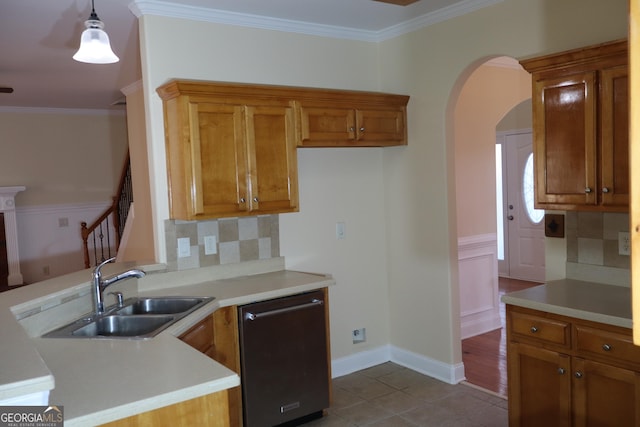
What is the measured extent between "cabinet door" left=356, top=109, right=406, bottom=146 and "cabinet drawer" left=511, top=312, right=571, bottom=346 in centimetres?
164

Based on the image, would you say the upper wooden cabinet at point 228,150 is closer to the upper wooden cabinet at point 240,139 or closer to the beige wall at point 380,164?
the upper wooden cabinet at point 240,139

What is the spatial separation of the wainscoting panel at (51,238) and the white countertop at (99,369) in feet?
18.0

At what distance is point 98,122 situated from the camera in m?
8.00

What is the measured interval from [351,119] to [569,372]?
2.10 m

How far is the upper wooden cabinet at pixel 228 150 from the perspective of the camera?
3107 millimetres

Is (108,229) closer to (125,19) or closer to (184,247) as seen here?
(125,19)

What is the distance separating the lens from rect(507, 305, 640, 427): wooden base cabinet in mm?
2338

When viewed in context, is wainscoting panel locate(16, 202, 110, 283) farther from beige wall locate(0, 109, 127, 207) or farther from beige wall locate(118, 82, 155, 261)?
beige wall locate(118, 82, 155, 261)

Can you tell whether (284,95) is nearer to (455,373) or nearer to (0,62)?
(455,373)

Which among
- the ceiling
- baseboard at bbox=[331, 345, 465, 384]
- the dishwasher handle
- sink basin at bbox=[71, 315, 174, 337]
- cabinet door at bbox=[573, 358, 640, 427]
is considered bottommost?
baseboard at bbox=[331, 345, 465, 384]

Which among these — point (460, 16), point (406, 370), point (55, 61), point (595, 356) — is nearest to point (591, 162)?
point (595, 356)

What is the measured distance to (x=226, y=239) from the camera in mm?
3584

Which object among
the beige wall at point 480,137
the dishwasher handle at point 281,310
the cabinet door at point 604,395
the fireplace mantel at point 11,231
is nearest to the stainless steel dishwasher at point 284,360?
the dishwasher handle at point 281,310

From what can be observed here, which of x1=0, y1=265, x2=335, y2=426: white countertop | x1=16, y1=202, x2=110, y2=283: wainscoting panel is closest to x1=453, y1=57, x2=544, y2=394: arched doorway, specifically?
x1=0, y1=265, x2=335, y2=426: white countertop
